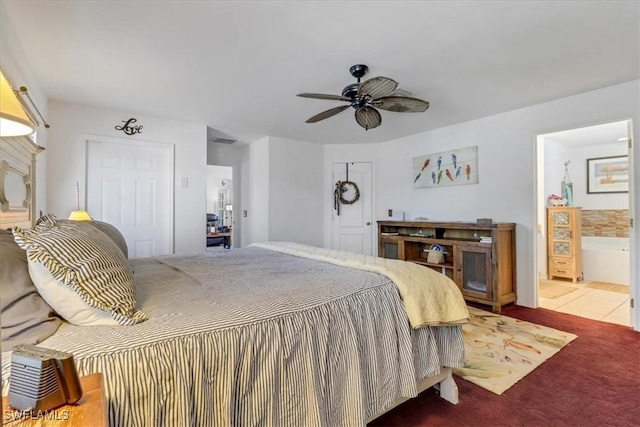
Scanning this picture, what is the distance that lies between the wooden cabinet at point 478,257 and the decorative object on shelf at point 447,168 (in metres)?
0.72

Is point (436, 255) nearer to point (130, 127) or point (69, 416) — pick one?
point (69, 416)

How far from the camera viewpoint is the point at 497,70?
101 inches

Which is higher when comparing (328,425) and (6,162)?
(6,162)

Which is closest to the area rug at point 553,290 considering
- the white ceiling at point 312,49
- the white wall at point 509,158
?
the white wall at point 509,158

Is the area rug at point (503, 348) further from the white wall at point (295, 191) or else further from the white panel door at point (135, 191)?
the white panel door at point (135, 191)

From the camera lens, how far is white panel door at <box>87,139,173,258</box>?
3.48 metres

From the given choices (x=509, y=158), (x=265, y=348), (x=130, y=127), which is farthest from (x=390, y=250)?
(x=130, y=127)

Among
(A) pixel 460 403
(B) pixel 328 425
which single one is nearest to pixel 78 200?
(B) pixel 328 425

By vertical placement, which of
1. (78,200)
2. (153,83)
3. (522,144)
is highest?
(153,83)

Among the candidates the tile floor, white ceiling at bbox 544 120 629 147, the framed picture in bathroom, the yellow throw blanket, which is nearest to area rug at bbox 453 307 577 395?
the yellow throw blanket

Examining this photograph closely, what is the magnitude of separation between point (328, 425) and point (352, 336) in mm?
360

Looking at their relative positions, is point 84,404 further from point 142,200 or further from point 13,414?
point 142,200

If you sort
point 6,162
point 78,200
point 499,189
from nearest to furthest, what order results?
point 6,162 < point 78,200 < point 499,189

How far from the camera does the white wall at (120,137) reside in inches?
127
